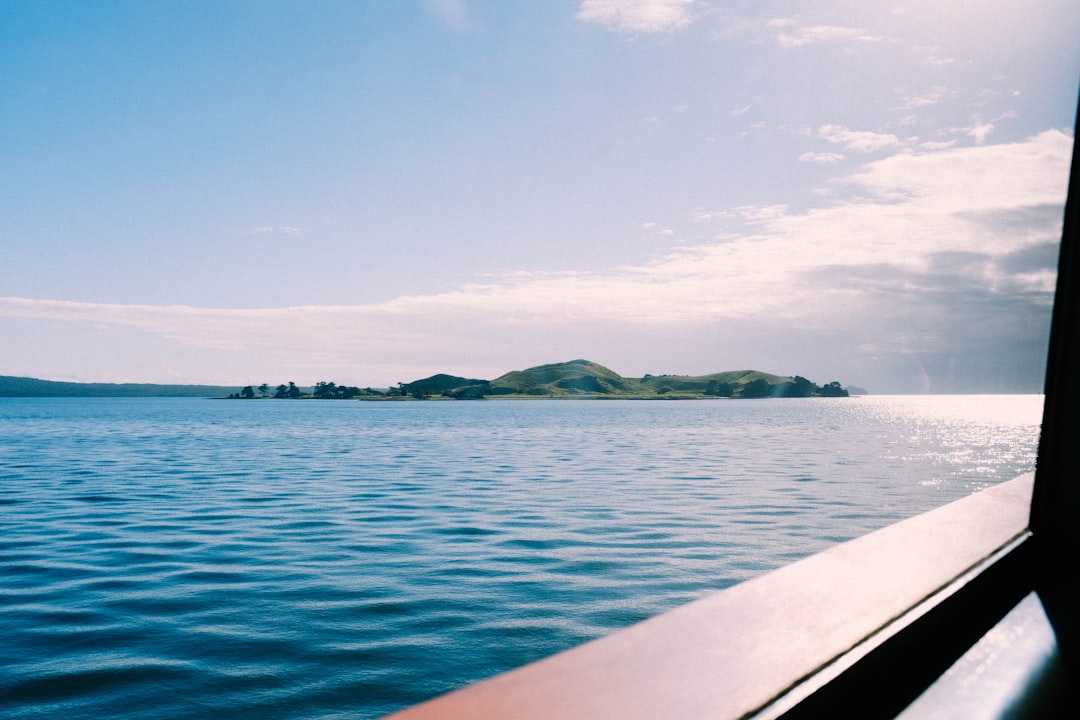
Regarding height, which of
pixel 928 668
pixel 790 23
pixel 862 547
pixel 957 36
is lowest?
pixel 928 668

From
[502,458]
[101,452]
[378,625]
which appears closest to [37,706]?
[378,625]

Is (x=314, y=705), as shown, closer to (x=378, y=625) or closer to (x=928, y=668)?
(x=378, y=625)

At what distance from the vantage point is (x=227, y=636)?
592 centimetres

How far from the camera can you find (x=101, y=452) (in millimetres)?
31141

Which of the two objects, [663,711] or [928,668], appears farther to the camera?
[928,668]

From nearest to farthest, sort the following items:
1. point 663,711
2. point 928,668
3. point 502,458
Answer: point 663,711 < point 928,668 < point 502,458

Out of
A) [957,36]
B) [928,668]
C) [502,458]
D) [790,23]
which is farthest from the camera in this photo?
[502,458]

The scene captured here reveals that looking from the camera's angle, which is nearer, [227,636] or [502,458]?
[227,636]

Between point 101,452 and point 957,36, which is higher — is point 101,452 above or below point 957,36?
below

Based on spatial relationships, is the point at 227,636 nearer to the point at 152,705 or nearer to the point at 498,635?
the point at 152,705

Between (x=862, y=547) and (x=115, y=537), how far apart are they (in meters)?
11.5

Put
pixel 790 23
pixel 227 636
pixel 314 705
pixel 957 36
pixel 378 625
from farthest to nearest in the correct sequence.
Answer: pixel 378 625, pixel 227 636, pixel 314 705, pixel 790 23, pixel 957 36

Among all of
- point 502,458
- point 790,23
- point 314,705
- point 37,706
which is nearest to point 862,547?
point 790,23

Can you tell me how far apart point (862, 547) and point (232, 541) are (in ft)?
33.1
